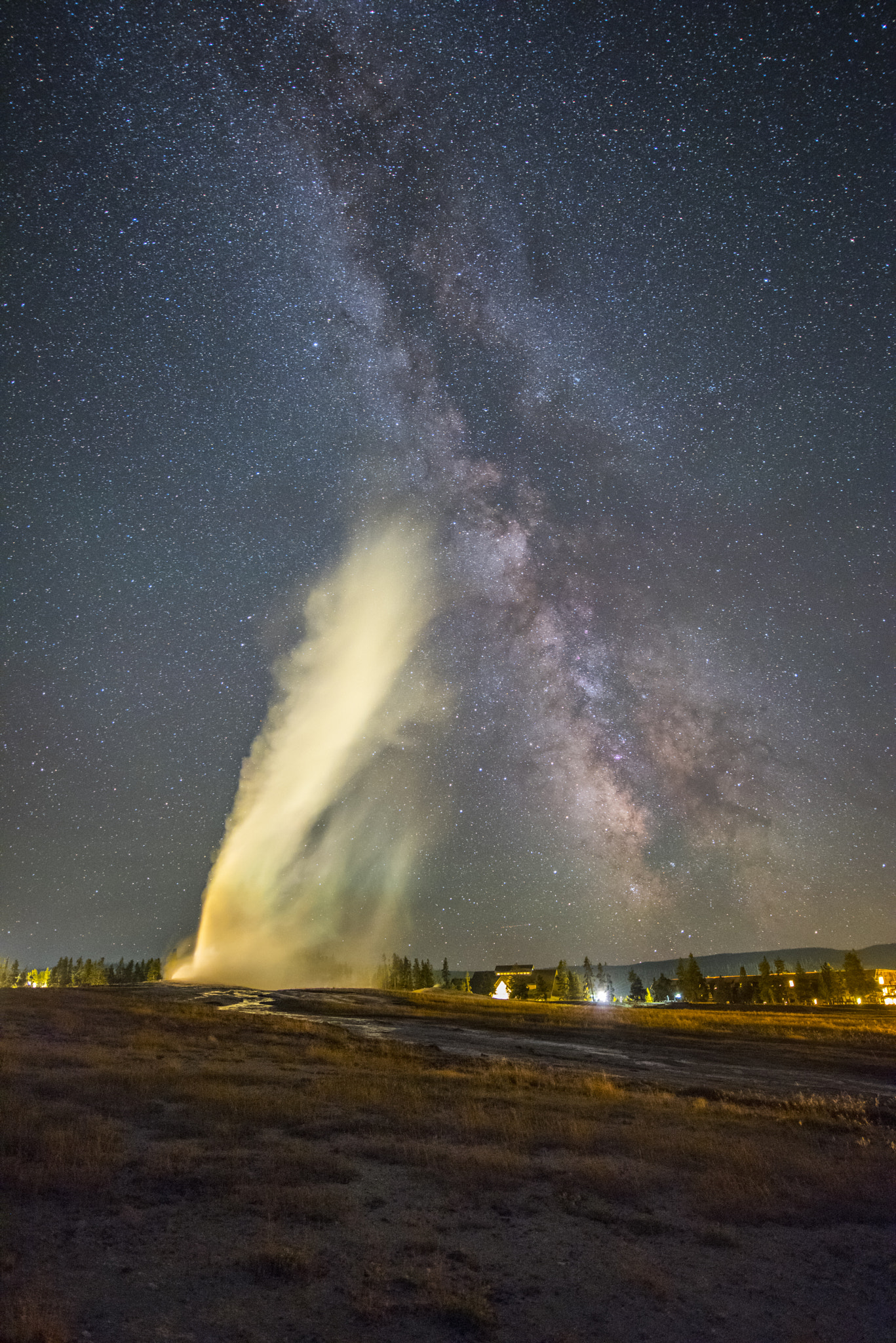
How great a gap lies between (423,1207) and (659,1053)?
3165cm

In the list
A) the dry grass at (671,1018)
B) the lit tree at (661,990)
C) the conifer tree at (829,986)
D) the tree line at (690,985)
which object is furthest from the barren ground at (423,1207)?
the lit tree at (661,990)

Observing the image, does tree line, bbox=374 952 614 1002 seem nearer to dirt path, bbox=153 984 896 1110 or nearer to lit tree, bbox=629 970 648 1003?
lit tree, bbox=629 970 648 1003

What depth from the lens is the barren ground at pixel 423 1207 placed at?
6688 millimetres

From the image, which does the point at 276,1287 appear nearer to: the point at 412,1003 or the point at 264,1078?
the point at 264,1078

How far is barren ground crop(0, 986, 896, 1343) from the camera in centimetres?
669

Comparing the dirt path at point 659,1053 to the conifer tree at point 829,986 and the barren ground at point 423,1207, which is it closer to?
the barren ground at point 423,1207

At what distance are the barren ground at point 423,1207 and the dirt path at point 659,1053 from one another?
5329mm

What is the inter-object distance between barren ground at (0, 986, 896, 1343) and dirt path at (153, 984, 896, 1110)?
533 centimetres

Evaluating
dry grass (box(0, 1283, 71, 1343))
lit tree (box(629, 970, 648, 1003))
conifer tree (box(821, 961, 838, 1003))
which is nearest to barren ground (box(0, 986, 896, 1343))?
dry grass (box(0, 1283, 71, 1343))

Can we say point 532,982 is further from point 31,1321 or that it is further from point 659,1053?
point 31,1321

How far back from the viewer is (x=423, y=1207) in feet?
32.0

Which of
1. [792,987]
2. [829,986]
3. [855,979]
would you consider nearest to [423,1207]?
[855,979]

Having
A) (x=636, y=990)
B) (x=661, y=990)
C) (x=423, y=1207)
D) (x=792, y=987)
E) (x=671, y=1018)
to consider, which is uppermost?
(x=792, y=987)

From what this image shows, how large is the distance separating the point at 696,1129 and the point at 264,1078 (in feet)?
37.4
